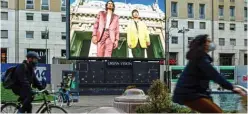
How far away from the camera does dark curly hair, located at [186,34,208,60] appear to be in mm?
5766

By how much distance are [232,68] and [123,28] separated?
534 inches

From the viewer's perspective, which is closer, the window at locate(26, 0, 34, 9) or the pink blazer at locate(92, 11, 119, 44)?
the pink blazer at locate(92, 11, 119, 44)

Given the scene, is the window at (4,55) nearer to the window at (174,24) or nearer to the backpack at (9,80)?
the window at (174,24)

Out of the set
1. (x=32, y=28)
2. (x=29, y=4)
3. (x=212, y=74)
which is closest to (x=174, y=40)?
(x=32, y=28)

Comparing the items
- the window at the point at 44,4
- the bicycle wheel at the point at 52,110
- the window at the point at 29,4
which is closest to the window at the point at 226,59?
the window at the point at 44,4

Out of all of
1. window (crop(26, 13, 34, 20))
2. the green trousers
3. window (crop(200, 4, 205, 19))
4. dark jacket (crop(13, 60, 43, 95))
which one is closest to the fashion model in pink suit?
the green trousers

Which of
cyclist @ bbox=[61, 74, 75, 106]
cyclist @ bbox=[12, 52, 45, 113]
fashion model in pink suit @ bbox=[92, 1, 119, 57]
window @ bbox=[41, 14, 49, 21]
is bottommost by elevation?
cyclist @ bbox=[61, 74, 75, 106]

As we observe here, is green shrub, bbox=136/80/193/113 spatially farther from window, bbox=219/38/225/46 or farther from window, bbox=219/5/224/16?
window, bbox=219/5/224/16

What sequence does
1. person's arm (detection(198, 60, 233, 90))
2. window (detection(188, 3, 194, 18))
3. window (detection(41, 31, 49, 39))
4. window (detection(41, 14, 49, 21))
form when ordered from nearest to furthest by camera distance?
person's arm (detection(198, 60, 233, 90)) → window (detection(41, 31, 49, 39)) → window (detection(41, 14, 49, 21)) → window (detection(188, 3, 194, 18))

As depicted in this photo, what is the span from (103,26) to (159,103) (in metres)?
27.2

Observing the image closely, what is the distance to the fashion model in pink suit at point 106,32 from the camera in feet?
129

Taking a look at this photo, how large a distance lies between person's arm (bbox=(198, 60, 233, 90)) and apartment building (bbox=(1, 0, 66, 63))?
189 feet

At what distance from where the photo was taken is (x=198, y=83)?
18.7ft

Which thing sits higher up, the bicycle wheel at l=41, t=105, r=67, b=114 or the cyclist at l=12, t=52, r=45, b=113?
the cyclist at l=12, t=52, r=45, b=113
